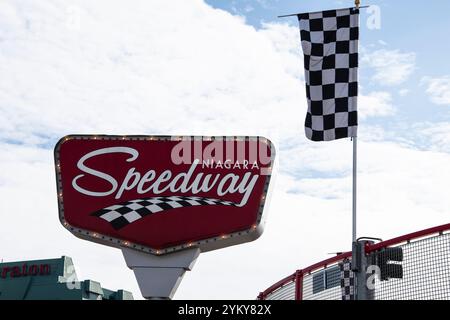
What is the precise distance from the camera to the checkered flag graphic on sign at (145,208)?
51.0 feet

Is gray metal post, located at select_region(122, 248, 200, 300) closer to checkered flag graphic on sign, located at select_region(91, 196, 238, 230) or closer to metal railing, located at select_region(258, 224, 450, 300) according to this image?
checkered flag graphic on sign, located at select_region(91, 196, 238, 230)

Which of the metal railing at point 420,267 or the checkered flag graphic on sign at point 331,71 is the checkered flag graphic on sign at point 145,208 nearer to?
the checkered flag graphic on sign at point 331,71

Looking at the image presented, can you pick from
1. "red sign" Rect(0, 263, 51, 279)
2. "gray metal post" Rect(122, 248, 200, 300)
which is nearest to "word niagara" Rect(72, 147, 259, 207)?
"gray metal post" Rect(122, 248, 200, 300)

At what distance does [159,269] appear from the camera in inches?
600

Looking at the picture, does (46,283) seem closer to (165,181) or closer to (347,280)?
(165,181)

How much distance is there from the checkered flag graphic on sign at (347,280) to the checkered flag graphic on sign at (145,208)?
21.6ft

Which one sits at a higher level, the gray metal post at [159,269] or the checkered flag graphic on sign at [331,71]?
the checkered flag graphic on sign at [331,71]

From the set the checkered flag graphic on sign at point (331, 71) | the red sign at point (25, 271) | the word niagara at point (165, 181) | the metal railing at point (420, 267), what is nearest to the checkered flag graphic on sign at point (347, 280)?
the metal railing at point (420, 267)

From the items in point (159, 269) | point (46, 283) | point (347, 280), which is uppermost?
point (347, 280)

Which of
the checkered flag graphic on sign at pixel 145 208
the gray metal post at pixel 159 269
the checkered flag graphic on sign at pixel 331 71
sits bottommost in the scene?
the gray metal post at pixel 159 269

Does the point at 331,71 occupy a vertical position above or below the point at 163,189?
above

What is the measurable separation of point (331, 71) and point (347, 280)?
360 centimetres

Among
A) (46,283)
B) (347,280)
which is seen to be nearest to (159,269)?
(347,280)
